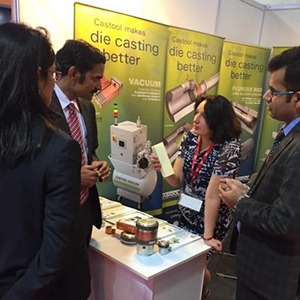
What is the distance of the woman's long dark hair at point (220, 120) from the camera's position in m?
1.86

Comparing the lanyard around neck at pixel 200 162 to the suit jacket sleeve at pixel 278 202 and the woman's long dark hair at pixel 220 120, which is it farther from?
the suit jacket sleeve at pixel 278 202

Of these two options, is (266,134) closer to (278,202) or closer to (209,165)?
(209,165)

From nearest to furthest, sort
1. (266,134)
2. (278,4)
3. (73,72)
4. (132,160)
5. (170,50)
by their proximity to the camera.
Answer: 1. (73,72)
2. (132,160)
3. (170,50)
4. (278,4)
5. (266,134)

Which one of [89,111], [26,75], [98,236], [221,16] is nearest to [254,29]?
[221,16]

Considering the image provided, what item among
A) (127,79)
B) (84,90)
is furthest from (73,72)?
(127,79)

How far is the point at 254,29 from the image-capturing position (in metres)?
4.36

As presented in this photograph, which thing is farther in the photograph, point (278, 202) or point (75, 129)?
point (75, 129)

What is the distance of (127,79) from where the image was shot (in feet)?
9.09

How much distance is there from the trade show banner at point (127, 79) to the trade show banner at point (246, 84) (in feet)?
3.63

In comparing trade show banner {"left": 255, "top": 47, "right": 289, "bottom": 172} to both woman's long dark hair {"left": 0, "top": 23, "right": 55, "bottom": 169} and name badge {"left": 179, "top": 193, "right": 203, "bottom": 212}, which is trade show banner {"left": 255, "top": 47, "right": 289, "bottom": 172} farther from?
woman's long dark hair {"left": 0, "top": 23, "right": 55, "bottom": 169}

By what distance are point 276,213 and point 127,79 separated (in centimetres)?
194

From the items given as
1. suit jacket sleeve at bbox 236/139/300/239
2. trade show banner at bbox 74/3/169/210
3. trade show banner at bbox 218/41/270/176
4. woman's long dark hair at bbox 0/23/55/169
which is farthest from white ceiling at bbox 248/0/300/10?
woman's long dark hair at bbox 0/23/55/169

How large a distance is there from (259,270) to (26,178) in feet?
3.24

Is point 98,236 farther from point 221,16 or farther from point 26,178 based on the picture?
point 221,16
